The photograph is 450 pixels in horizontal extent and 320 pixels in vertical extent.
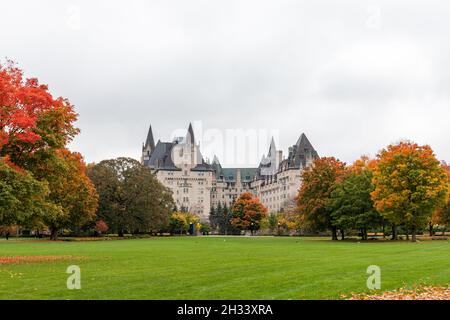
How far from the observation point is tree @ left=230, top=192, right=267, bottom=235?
4983 inches

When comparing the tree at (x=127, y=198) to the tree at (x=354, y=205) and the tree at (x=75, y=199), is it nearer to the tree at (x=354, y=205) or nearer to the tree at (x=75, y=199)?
the tree at (x=75, y=199)

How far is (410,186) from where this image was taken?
5644 cm

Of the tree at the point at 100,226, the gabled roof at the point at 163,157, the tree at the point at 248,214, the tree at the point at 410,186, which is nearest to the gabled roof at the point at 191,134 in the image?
the gabled roof at the point at 163,157

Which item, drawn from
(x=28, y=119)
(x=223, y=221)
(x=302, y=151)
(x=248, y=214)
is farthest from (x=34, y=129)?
(x=302, y=151)

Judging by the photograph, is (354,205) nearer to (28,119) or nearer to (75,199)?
(75,199)

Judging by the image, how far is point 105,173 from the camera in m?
88.9

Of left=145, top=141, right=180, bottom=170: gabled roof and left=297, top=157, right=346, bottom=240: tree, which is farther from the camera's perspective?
left=145, top=141, right=180, bottom=170: gabled roof

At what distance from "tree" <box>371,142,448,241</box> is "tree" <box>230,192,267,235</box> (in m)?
70.1

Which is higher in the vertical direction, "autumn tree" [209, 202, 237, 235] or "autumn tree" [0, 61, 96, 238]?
"autumn tree" [0, 61, 96, 238]

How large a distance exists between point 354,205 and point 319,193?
19.3 ft

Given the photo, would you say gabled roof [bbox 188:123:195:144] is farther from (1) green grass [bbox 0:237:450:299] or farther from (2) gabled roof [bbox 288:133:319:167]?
(1) green grass [bbox 0:237:450:299]

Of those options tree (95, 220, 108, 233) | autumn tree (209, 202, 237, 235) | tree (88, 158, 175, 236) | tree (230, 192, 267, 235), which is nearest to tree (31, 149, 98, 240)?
tree (95, 220, 108, 233)

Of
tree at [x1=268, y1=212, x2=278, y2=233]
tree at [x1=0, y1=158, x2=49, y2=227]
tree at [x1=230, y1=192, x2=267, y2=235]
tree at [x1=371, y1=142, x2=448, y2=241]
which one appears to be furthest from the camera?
tree at [x1=268, y1=212, x2=278, y2=233]
